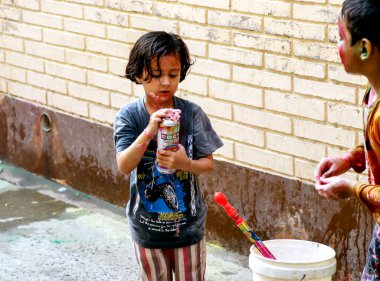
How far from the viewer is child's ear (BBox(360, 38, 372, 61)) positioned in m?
3.39

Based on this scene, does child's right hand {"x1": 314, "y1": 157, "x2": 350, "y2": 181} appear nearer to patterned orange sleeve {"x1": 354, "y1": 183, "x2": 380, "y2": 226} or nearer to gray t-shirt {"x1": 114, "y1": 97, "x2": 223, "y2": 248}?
patterned orange sleeve {"x1": 354, "y1": 183, "x2": 380, "y2": 226}

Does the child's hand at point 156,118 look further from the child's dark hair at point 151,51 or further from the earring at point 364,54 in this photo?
the earring at point 364,54

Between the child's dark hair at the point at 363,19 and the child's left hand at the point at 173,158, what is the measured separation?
103 cm

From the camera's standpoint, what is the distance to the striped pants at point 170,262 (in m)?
4.48

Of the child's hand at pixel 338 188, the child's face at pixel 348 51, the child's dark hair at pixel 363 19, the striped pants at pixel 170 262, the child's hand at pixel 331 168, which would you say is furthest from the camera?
the striped pants at pixel 170 262

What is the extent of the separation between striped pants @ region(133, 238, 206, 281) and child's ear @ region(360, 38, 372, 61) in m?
1.41

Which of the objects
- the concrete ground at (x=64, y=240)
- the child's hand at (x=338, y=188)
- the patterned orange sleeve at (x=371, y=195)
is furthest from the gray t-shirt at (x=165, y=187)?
the concrete ground at (x=64, y=240)

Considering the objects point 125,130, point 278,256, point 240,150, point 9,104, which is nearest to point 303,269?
point 278,256

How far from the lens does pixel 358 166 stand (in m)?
3.94

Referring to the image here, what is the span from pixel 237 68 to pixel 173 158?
6.35 feet

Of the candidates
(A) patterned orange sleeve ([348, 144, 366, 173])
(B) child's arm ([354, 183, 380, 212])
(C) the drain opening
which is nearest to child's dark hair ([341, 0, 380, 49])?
(B) child's arm ([354, 183, 380, 212])

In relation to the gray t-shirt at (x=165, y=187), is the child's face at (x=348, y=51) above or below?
above

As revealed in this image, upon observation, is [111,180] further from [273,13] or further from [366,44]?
[366,44]

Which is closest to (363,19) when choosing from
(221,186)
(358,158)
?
(358,158)
